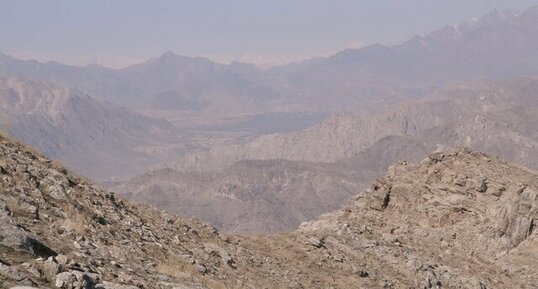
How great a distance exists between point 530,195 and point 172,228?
2721 centimetres

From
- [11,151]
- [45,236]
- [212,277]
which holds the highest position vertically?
[11,151]

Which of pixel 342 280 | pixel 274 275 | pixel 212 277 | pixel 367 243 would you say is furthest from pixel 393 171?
pixel 212 277

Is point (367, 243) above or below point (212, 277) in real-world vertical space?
below

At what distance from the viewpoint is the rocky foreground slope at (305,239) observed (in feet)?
55.8

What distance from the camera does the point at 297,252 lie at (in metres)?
29.5

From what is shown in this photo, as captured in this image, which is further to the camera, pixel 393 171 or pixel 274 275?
pixel 393 171

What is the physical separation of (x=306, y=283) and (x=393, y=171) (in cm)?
2344

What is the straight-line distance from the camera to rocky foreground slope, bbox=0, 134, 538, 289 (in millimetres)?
17016

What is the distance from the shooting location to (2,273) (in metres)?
12.9

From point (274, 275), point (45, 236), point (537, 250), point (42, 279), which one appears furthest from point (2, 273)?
point (537, 250)

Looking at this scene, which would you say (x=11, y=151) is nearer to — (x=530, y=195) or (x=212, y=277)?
(x=212, y=277)

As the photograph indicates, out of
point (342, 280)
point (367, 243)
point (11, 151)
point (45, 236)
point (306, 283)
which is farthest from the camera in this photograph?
point (367, 243)

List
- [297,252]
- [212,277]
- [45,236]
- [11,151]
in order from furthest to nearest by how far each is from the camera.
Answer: [297,252], [11,151], [212,277], [45,236]

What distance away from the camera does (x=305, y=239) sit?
3170cm
